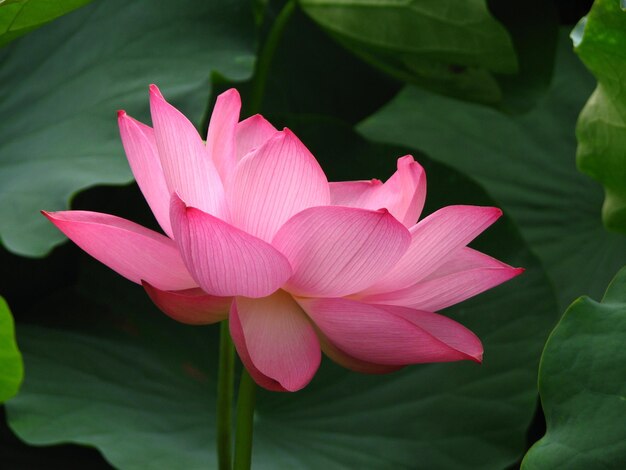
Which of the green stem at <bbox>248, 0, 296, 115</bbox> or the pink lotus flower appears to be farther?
the green stem at <bbox>248, 0, 296, 115</bbox>

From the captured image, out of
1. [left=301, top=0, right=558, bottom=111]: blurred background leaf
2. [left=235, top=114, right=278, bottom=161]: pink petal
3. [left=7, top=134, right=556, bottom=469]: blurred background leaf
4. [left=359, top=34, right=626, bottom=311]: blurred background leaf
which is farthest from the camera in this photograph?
[left=359, top=34, right=626, bottom=311]: blurred background leaf

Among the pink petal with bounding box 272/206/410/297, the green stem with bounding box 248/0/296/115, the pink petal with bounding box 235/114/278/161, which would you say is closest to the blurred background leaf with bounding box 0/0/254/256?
the green stem with bounding box 248/0/296/115

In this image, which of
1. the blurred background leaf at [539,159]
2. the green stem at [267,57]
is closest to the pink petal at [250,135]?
the green stem at [267,57]

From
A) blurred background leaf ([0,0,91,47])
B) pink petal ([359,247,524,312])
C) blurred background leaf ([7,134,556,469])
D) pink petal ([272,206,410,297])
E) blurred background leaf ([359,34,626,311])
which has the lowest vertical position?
blurred background leaf ([7,134,556,469])

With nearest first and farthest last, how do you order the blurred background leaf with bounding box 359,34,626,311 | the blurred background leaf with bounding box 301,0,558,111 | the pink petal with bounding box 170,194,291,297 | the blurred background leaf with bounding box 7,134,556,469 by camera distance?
1. the pink petal with bounding box 170,194,291,297
2. the blurred background leaf with bounding box 7,134,556,469
3. the blurred background leaf with bounding box 301,0,558,111
4. the blurred background leaf with bounding box 359,34,626,311

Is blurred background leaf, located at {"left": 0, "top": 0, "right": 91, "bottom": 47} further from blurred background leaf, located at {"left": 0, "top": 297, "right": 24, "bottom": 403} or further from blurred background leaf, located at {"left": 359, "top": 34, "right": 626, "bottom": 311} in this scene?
blurred background leaf, located at {"left": 359, "top": 34, "right": 626, "bottom": 311}

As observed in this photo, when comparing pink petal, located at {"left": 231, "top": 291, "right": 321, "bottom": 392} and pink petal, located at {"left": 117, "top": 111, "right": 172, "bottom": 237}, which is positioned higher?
pink petal, located at {"left": 117, "top": 111, "right": 172, "bottom": 237}
